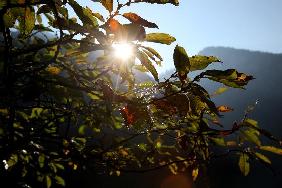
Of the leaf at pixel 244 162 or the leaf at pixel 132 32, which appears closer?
the leaf at pixel 132 32

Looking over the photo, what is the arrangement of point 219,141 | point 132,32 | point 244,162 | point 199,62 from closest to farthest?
1. point 132,32
2. point 199,62
3. point 244,162
4. point 219,141

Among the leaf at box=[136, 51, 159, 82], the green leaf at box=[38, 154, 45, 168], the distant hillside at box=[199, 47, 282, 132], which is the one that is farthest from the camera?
the distant hillside at box=[199, 47, 282, 132]

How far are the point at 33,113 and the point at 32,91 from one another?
1822 millimetres

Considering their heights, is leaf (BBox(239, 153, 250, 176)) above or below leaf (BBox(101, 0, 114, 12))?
below

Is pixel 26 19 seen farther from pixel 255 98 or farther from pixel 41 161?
pixel 255 98

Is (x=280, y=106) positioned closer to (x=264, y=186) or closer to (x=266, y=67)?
(x=266, y=67)

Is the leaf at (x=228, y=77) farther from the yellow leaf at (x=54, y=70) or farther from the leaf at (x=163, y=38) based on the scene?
the yellow leaf at (x=54, y=70)

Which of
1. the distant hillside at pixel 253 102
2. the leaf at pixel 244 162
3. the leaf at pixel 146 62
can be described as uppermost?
the leaf at pixel 146 62

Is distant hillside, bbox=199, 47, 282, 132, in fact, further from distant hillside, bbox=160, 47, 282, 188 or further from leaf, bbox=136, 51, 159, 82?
leaf, bbox=136, 51, 159, 82

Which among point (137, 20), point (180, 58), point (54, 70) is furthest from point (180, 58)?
point (54, 70)

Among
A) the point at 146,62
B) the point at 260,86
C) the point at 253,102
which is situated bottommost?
the point at 253,102

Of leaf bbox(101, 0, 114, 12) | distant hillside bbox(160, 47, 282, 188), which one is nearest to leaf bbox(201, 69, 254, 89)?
leaf bbox(101, 0, 114, 12)

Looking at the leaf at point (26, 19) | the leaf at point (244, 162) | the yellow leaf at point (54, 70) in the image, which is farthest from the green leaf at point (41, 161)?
the leaf at point (26, 19)

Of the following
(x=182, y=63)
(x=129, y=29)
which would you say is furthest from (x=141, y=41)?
(x=182, y=63)
